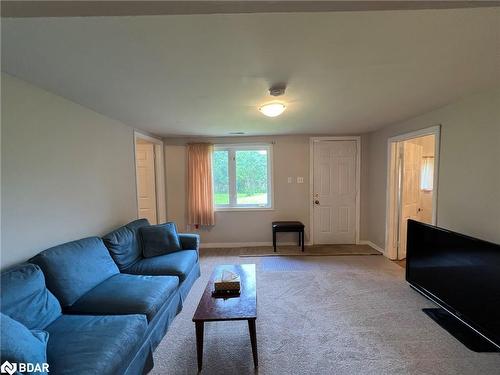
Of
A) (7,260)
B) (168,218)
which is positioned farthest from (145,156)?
(7,260)

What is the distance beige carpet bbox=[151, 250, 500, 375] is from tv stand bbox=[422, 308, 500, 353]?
0.07 meters

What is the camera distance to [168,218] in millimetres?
4883

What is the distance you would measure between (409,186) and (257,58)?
360 cm

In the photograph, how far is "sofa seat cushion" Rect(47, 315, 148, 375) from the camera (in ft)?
4.23

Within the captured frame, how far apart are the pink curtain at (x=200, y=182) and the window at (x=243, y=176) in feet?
0.64

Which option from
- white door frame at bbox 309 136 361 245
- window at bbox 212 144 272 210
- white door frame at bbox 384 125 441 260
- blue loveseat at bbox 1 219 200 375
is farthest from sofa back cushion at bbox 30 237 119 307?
white door frame at bbox 384 125 441 260

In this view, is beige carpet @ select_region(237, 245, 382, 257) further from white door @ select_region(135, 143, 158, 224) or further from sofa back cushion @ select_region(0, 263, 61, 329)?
sofa back cushion @ select_region(0, 263, 61, 329)

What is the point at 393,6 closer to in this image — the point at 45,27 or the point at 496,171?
the point at 45,27

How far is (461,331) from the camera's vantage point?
2135 mm

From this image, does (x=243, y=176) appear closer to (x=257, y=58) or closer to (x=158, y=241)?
(x=158, y=241)

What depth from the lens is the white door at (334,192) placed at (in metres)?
4.77

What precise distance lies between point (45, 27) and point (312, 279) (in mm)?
3520

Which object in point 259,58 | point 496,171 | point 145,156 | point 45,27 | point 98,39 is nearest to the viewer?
point 45,27
